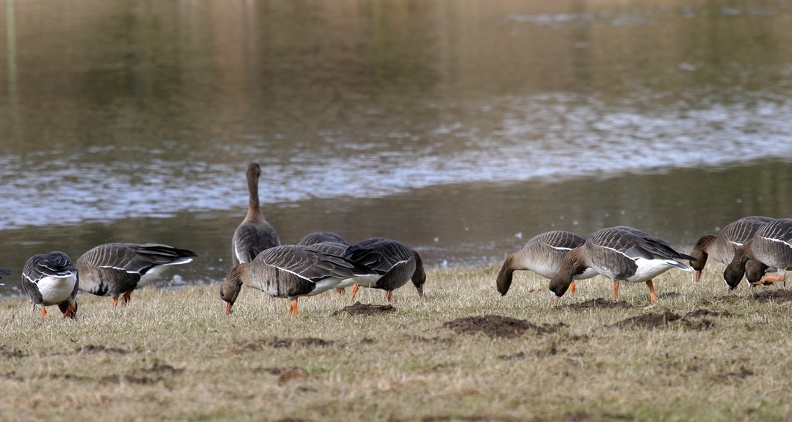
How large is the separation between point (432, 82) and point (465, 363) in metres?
33.6

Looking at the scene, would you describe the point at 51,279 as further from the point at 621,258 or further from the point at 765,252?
the point at 765,252

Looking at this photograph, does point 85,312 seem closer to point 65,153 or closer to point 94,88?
point 65,153

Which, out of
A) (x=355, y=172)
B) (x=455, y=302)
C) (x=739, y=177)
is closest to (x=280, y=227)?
(x=355, y=172)

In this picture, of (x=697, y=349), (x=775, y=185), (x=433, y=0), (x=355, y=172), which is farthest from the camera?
(x=433, y=0)

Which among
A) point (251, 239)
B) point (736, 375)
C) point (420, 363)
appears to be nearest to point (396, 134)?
point (251, 239)

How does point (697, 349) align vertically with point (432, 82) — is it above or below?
above

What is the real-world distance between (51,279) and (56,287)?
0.15m

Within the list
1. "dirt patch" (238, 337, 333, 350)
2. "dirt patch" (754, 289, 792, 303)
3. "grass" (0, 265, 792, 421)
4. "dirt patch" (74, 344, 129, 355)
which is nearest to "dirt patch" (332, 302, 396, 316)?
"grass" (0, 265, 792, 421)

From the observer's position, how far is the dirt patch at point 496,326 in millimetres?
9383

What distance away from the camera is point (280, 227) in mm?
20438

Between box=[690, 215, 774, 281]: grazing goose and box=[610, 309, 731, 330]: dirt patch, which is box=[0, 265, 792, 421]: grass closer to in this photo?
box=[610, 309, 731, 330]: dirt patch

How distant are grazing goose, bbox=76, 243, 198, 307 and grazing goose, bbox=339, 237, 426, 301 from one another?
242cm

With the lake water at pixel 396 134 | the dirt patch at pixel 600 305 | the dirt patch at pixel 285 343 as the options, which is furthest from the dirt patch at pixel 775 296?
the lake water at pixel 396 134

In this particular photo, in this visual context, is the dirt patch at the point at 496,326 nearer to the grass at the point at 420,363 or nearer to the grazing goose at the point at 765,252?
the grass at the point at 420,363
